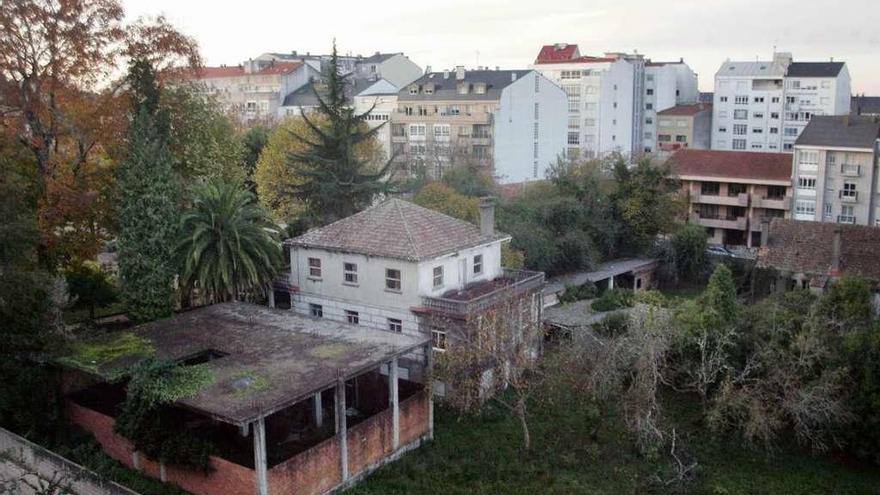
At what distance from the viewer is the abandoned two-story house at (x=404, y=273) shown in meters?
31.0

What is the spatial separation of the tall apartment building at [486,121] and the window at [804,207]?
21756 mm

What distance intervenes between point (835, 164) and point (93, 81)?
165 ft

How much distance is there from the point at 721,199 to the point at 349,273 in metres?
41.2

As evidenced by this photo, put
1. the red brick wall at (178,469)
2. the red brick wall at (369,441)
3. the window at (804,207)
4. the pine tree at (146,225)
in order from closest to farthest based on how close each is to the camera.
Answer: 1. the red brick wall at (178,469)
2. the red brick wall at (369,441)
3. the pine tree at (146,225)
4. the window at (804,207)

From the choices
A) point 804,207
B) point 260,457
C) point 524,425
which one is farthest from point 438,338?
point 804,207

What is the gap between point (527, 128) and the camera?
7331cm

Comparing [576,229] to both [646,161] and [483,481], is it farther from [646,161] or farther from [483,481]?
[483,481]

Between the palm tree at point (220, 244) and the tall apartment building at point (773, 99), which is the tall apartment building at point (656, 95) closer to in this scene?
the tall apartment building at point (773, 99)

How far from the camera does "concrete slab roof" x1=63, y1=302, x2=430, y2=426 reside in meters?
21.9

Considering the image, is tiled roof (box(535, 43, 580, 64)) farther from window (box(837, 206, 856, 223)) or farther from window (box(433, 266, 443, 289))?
window (box(433, 266, 443, 289))

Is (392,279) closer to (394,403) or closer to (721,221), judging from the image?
(394,403)

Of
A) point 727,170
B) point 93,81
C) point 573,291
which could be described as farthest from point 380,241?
point 727,170

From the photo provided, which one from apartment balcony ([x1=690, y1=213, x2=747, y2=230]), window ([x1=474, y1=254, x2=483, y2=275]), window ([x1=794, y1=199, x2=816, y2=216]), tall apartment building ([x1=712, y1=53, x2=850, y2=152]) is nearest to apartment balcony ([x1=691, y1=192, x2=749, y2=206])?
apartment balcony ([x1=690, y1=213, x2=747, y2=230])

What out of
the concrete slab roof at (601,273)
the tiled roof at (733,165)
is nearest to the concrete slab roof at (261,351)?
the concrete slab roof at (601,273)
